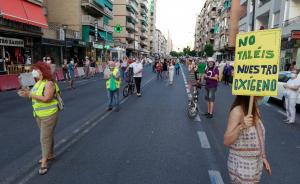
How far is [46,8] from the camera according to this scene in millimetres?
38438

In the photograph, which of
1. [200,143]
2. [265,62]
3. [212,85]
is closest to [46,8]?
[212,85]

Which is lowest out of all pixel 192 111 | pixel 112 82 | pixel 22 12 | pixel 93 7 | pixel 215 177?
pixel 215 177

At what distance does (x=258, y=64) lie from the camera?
109 inches

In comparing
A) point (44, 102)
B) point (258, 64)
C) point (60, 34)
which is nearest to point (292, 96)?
point (258, 64)

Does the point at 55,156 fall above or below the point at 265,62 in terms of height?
below

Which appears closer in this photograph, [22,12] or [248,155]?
[248,155]

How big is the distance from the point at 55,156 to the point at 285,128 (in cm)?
633

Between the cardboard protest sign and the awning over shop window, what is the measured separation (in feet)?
68.2

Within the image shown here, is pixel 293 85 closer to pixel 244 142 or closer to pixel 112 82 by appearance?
pixel 112 82

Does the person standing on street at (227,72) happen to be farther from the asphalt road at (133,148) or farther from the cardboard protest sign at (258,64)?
the cardboard protest sign at (258,64)

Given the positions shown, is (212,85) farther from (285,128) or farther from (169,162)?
A: (169,162)

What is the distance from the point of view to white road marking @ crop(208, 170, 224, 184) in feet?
13.5

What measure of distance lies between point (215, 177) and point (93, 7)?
40.2 metres

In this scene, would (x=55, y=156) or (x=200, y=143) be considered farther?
(x=200, y=143)
